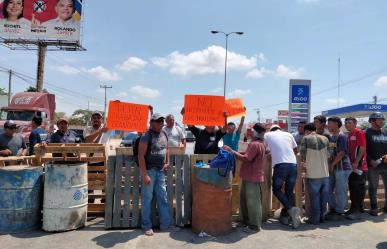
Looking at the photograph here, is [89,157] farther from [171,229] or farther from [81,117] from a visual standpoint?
[81,117]

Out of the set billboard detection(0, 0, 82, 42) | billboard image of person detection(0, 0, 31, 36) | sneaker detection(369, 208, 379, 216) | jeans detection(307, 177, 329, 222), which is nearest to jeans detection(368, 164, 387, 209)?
sneaker detection(369, 208, 379, 216)

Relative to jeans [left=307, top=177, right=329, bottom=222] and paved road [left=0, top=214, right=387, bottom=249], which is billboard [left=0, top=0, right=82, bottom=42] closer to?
paved road [left=0, top=214, right=387, bottom=249]

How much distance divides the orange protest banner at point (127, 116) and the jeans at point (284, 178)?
2.60 m

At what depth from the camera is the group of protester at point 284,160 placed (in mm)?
5773

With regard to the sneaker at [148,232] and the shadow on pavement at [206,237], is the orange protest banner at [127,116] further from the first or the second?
the shadow on pavement at [206,237]

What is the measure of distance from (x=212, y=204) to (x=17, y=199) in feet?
10.2

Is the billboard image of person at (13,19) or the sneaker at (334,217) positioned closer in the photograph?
the sneaker at (334,217)

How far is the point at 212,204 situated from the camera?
18.4 feet

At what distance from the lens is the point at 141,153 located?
559 centimetres

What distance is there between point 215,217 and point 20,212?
312 cm

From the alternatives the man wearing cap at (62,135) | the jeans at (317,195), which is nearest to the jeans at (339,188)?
the jeans at (317,195)

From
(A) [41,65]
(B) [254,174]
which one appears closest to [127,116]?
(B) [254,174]

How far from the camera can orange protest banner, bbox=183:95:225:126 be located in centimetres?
663

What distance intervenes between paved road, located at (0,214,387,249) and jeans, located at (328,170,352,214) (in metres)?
0.75
